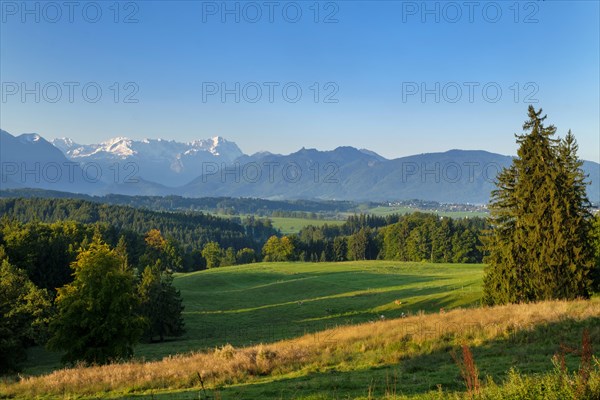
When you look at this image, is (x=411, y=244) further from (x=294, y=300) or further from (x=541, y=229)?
(x=541, y=229)

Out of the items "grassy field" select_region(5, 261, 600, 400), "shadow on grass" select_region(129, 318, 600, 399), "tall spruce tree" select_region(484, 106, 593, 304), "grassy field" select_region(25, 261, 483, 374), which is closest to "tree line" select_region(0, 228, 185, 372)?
"grassy field" select_region(25, 261, 483, 374)

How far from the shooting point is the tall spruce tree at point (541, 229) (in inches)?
1366

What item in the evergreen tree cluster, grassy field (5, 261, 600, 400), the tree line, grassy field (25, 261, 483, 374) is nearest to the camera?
grassy field (5, 261, 600, 400)

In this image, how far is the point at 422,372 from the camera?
1441 centimetres

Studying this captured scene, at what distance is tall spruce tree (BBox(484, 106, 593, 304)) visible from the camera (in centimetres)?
3469

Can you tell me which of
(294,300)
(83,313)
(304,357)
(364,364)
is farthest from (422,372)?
(294,300)

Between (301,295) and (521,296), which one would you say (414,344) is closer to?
(521,296)

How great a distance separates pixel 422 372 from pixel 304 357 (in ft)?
17.3

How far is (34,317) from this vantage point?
38031 mm

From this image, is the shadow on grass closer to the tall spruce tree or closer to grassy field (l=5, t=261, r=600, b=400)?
grassy field (l=5, t=261, r=600, b=400)

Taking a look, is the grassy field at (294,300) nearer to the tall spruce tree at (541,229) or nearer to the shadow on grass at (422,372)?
the tall spruce tree at (541,229)

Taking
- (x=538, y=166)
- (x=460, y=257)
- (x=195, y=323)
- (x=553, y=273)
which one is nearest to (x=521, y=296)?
(x=553, y=273)

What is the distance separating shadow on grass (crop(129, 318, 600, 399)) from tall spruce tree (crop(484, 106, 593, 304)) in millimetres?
18521

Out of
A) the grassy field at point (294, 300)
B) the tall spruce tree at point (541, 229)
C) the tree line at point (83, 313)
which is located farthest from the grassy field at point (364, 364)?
the grassy field at point (294, 300)
